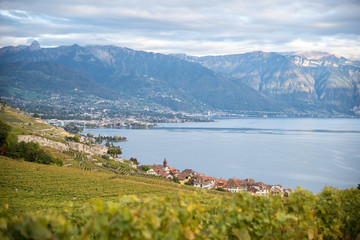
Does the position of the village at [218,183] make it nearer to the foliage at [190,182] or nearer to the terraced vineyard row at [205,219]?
the foliage at [190,182]

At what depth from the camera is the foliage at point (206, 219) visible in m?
2.86

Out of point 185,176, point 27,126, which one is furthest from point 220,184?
point 27,126

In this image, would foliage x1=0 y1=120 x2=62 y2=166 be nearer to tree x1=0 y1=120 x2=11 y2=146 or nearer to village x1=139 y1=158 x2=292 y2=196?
tree x1=0 y1=120 x2=11 y2=146

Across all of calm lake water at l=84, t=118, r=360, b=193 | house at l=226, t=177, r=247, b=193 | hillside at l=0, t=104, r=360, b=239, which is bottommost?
calm lake water at l=84, t=118, r=360, b=193

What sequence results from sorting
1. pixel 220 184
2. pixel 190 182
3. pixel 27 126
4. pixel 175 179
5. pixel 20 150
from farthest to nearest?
pixel 27 126, pixel 175 179, pixel 190 182, pixel 220 184, pixel 20 150

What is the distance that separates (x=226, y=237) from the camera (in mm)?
4535

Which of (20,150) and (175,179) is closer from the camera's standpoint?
(20,150)

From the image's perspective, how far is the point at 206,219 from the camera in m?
5.09

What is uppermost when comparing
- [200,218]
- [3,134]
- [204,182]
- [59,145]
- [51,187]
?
[200,218]

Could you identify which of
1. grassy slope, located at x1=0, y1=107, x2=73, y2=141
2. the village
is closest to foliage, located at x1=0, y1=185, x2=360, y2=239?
the village

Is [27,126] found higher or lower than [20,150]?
higher

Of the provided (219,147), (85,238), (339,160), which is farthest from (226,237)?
(219,147)

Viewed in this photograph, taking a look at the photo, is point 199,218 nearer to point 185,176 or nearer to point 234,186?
point 234,186

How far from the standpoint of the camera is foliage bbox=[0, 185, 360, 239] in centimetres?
286
